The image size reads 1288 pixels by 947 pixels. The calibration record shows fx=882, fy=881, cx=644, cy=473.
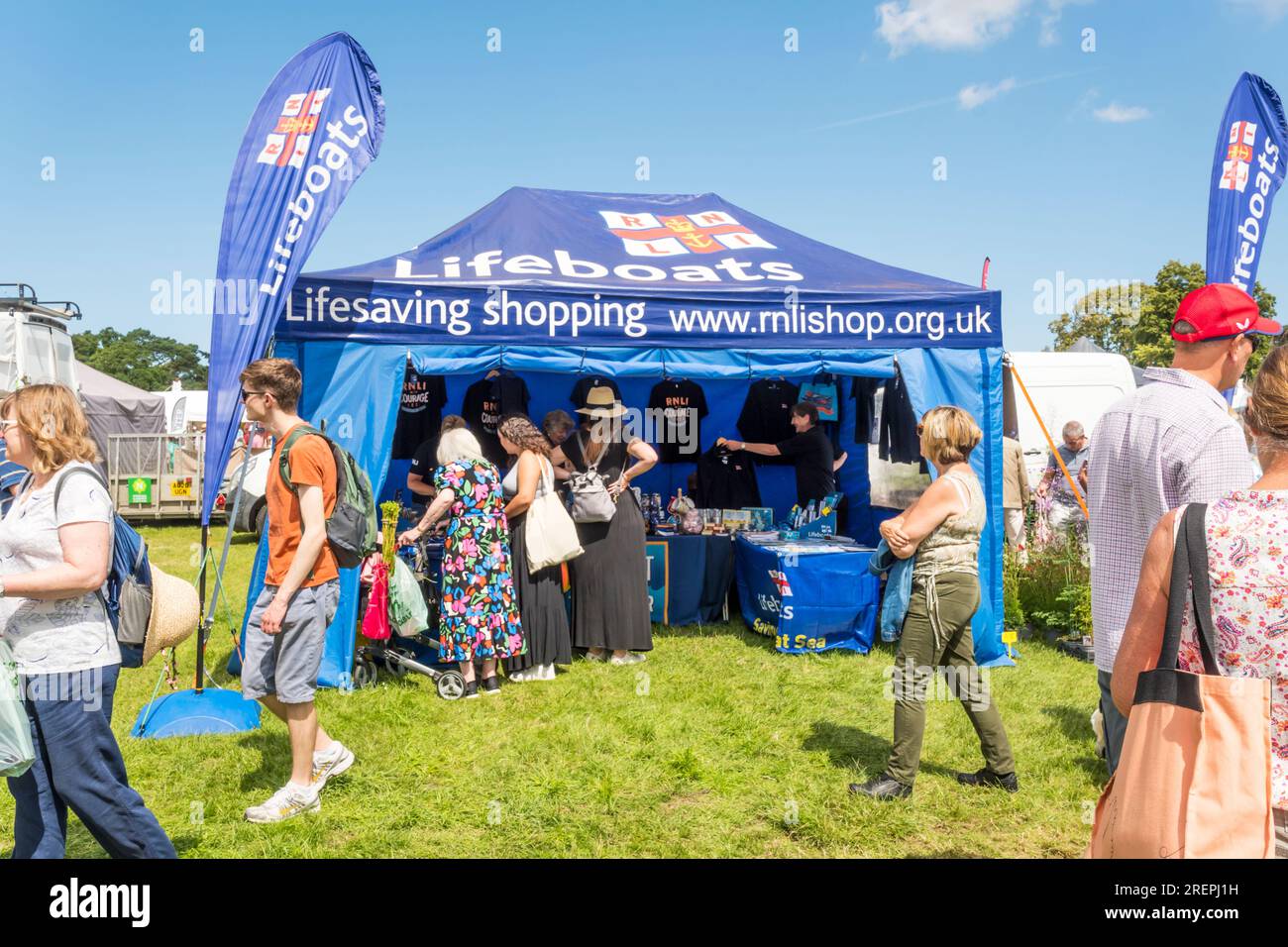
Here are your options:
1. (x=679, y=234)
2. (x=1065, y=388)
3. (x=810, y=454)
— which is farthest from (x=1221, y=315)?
(x=1065, y=388)

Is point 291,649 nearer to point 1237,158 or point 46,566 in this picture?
point 46,566

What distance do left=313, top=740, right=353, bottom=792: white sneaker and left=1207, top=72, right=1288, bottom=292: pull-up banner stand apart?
5.88 metres

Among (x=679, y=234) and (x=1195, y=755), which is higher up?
(x=679, y=234)

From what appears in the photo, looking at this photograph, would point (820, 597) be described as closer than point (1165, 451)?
No

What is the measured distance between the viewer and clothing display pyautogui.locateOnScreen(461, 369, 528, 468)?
788 cm

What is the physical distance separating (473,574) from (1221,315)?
4.01 meters

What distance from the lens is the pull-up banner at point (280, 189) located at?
478 cm

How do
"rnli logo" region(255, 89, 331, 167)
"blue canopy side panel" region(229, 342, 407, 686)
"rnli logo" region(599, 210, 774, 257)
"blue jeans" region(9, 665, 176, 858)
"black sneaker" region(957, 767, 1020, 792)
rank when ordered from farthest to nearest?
"rnli logo" region(599, 210, 774, 257), "blue canopy side panel" region(229, 342, 407, 686), "rnli logo" region(255, 89, 331, 167), "black sneaker" region(957, 767, 1020, 792), "blue jeans" region(9, 665, 176, 858)

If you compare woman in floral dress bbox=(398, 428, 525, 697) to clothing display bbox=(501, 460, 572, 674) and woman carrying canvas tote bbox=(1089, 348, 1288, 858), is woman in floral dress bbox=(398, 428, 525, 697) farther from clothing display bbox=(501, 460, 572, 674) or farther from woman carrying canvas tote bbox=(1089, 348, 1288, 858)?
woman carrying canvas tote bbox=(1089, 348, 1288, 858)

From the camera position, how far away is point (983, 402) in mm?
6246

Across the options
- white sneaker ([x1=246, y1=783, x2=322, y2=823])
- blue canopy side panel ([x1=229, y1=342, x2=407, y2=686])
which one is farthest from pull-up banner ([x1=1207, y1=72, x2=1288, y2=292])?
white sneaker ([x1=246, y1=783, x2=322, y2=823])

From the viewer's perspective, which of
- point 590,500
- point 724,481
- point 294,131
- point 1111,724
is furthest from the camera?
point 724,481
